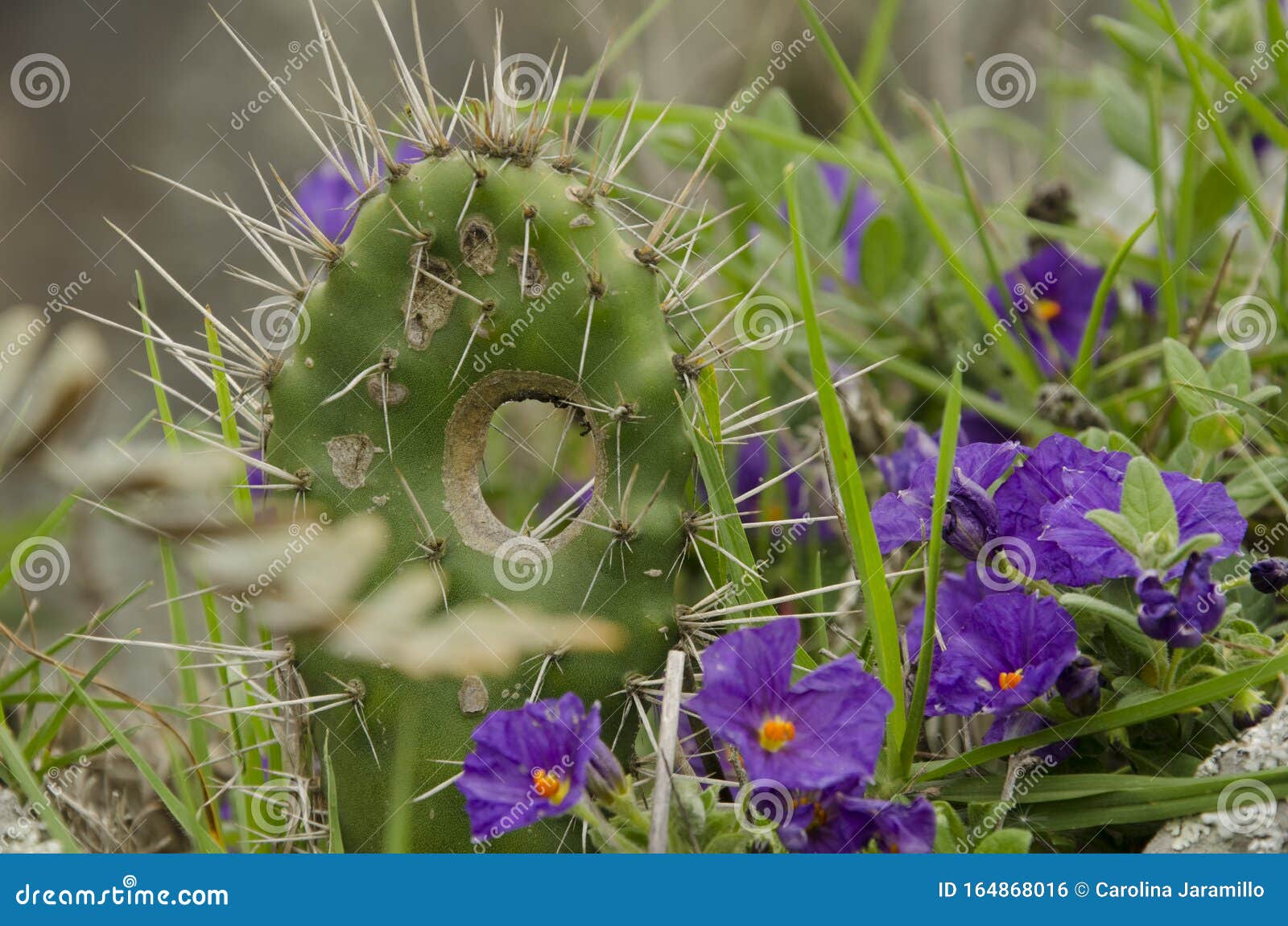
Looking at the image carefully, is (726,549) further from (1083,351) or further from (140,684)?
(140,684)

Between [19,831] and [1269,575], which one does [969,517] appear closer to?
[1269,575]

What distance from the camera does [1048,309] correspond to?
1.81 meters

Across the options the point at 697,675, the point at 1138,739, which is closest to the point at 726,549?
the point at 697,675

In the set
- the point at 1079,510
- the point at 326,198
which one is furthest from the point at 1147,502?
the point at 326,198

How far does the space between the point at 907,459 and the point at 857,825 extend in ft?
2.29

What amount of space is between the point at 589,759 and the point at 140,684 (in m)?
1.69

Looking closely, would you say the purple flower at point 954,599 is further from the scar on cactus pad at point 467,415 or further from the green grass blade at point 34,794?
the green grass blade at point 34,794

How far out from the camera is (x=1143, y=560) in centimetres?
86
